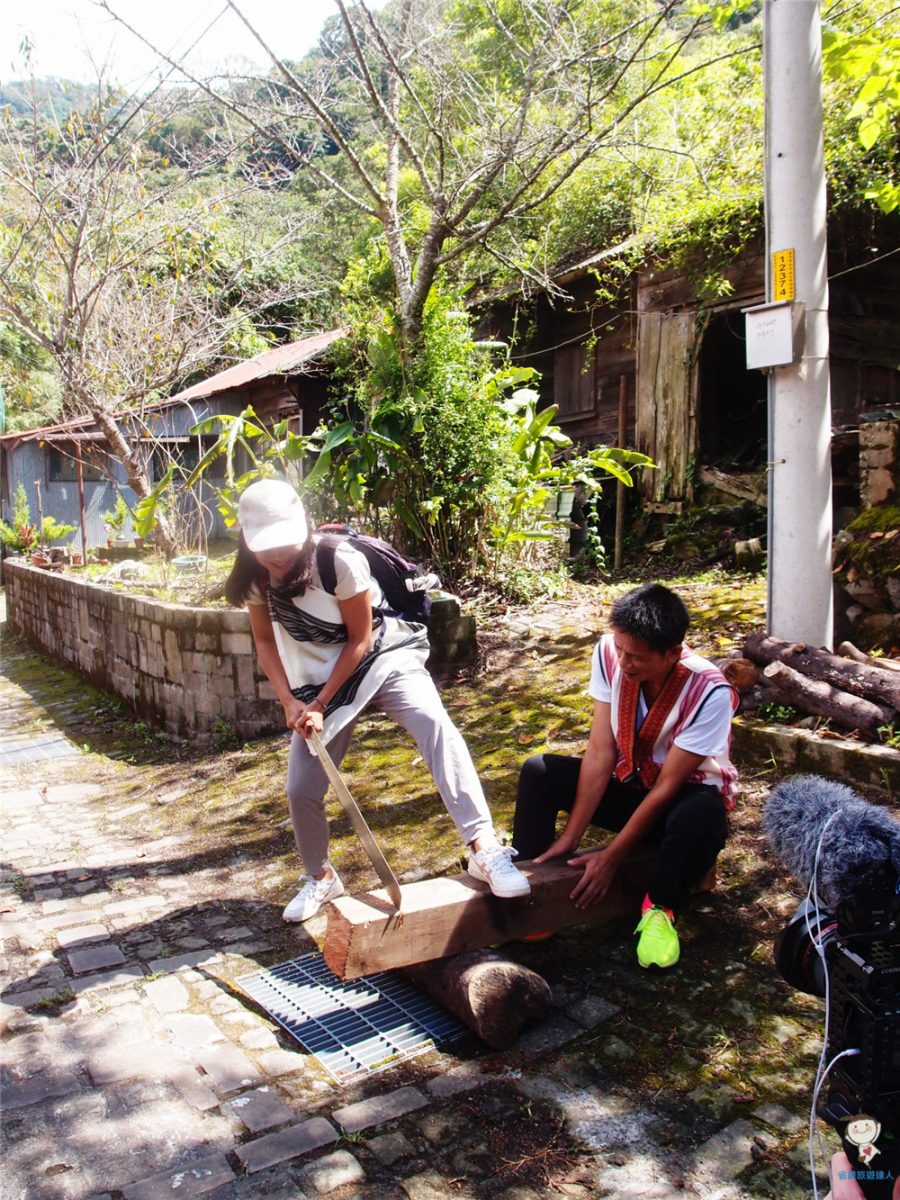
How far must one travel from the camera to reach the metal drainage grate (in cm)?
299

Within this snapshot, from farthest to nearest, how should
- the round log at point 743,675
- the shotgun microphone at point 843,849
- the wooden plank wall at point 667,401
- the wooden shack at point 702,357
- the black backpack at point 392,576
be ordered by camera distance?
1. the wooden plank wall at point 667,401
2. the wooden shack at point 702,357
3. the round log at point 743,675
4. the black backpack at point 392,576
5. the shotgun microphone at point 843,849

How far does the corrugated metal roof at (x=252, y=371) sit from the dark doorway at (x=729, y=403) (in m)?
6.90

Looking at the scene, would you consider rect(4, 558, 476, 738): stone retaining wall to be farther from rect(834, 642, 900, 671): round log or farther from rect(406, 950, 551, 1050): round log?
rect(406, 950, 551, 1050): round log

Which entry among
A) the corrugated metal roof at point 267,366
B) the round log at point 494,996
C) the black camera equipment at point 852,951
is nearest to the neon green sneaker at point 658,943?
the round log at point 494,996

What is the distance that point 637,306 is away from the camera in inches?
468

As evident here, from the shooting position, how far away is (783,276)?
4.65m

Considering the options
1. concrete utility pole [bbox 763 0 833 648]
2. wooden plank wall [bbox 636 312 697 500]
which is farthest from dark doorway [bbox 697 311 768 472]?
concrete utility pole [bbox 763 0 833 648]

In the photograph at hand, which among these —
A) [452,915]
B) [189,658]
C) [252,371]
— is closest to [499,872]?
[452,915]

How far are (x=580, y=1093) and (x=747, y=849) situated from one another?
59.0 inches

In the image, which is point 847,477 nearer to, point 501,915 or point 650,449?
point 650,449

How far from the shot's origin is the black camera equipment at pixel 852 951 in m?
1.70

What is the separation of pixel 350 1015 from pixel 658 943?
3.42ft

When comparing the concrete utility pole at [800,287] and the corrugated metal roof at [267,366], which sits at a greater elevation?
the corrugated metal roof at [267,366]

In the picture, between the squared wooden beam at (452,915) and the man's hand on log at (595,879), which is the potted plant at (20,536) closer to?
the squared wooden beam at (452,915)
